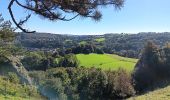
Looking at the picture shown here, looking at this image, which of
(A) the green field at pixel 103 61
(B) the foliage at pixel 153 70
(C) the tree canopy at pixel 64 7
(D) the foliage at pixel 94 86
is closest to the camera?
(C) the tree canopy at pixel 64 7

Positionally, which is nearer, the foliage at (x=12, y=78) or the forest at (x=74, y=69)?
the forest at (x=74, y=69)

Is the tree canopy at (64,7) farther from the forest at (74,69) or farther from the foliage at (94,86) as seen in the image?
the foliage at (94,86)

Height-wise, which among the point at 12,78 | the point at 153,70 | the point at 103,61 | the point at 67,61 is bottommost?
the point at 103,61

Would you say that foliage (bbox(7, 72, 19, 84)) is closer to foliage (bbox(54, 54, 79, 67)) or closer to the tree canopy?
the tree canopy

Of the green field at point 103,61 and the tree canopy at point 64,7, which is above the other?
the tree canopy at point 64,7

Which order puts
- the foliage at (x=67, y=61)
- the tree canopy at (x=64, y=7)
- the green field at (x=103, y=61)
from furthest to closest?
the green field at (x=103, y=61) → the foliage at (x=67, y=61) → the tree canopy at (x=64, y=7)

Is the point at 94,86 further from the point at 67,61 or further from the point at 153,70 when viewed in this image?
the point at 67,61

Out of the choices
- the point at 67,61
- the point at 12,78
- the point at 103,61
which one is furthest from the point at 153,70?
the point at 103,61

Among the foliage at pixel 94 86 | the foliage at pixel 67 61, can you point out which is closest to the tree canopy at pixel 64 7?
the foliage at pixel 94 86

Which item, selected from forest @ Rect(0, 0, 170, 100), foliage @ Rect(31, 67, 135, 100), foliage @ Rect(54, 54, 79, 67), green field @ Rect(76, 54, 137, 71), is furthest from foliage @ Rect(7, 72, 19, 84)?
green field @ Rect(76, 54, 137, 71)

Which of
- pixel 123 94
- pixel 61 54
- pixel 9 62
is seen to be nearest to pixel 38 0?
pixel 9 62

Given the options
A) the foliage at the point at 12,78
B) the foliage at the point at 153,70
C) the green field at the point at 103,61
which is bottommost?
the green field at the point at 103,61
